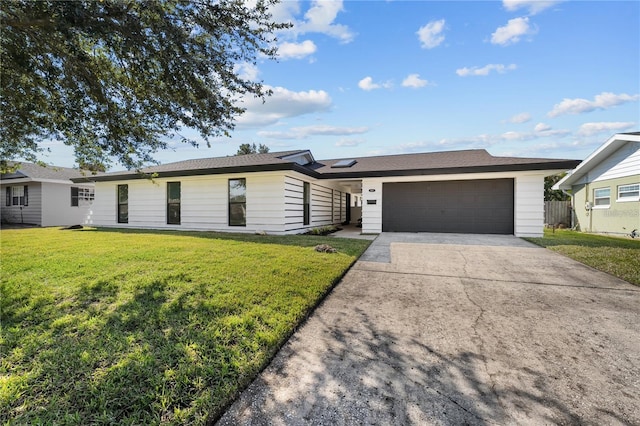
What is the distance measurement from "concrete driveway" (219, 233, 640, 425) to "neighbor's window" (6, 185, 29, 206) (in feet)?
66.2

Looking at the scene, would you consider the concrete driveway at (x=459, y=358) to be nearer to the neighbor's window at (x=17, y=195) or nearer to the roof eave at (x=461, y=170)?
the roof eave at (x=461, y=170)

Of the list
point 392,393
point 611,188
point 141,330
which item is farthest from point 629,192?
point 141,330

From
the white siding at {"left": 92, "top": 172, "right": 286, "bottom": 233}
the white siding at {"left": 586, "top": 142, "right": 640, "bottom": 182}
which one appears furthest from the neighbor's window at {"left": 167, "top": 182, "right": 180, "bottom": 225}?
the white siding at {"left": 586, "top": 142, "right": 640, "bottom": 182}

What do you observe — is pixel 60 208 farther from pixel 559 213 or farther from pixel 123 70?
pixel 559 213

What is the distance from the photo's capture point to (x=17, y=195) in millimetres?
15992

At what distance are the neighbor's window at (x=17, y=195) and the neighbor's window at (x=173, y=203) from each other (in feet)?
34.0

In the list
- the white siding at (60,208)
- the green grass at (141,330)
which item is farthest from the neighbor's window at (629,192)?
A: the white siding at (60,208)

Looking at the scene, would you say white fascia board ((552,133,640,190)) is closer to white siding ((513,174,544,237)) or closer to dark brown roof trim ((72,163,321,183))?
white siding ((513,174,544,237))

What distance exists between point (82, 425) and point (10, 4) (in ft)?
14.6

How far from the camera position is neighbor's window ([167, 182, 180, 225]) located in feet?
38.7

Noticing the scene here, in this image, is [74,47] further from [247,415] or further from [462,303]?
[462,303]

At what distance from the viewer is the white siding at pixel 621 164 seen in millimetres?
11023

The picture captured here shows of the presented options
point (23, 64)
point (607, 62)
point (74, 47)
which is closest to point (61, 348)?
point (74, 47)

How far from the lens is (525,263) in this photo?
592 cm
